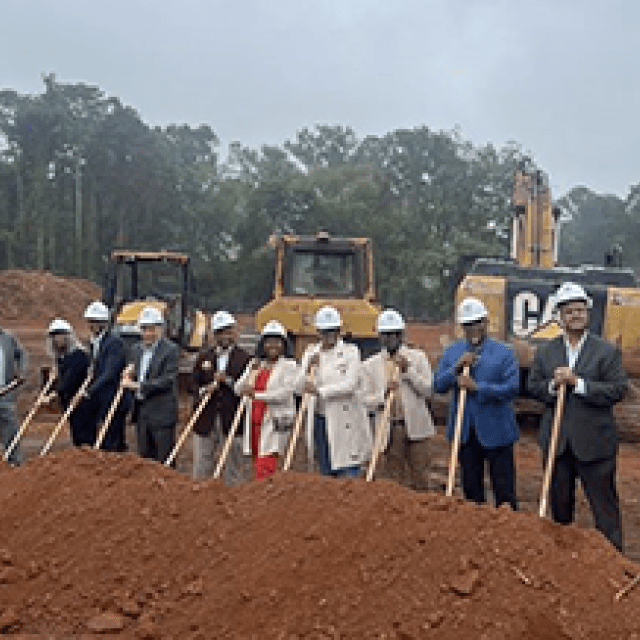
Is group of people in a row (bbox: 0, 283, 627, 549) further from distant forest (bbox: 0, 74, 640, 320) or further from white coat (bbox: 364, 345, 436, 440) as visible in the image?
distant forest (bbox: 0, 74, 640, 320)

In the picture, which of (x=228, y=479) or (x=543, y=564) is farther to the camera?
(x=228, y=479)

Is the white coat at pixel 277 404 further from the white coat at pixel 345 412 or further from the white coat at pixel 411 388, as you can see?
the white coat at pixel 411 388

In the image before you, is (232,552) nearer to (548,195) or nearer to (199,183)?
(548,195)

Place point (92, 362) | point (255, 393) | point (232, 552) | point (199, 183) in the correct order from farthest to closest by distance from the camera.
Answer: point (199, 183), point (92, 362), point (255, 393), point (232, 552)

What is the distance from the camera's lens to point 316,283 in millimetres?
12844

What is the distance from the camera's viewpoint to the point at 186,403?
1385cm

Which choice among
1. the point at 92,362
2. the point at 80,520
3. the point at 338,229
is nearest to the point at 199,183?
the point at 338,229

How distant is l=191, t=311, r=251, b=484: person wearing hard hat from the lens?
697cm

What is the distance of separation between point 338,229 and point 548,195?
72.2 ft

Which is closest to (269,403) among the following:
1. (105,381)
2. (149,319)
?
(149,319)

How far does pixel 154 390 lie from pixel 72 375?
997 mm

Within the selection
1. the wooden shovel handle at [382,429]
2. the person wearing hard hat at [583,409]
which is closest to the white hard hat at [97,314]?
the wooden shovel handle at [382,429]

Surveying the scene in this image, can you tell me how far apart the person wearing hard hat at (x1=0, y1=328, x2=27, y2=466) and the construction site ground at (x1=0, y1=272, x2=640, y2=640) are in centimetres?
296

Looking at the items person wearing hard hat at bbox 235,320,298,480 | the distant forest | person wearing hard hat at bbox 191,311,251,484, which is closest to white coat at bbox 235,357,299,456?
person wearing hard hat at bbox 235,320,298,480
